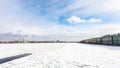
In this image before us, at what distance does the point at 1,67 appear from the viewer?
20.4ft

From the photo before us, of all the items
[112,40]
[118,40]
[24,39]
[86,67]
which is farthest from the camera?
[24,39]

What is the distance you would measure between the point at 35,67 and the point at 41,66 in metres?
0.30

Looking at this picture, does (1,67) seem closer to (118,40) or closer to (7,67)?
(7,67)

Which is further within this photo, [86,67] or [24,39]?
[24,39]

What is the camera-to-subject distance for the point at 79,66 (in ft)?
20.3

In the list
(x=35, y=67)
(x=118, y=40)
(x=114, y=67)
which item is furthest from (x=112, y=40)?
(x=35, y=67)

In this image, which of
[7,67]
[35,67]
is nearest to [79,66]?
[35,67]

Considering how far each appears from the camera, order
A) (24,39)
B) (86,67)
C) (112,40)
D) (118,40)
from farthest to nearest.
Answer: (24,39) < (112,40) < (118,40) < (86,67)

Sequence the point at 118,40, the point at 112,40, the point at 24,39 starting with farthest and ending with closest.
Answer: the point at 24,39, the point at 112,40, the point at 118,40

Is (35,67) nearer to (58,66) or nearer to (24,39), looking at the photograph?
(58,66)

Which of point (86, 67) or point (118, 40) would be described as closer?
point (86, 67)

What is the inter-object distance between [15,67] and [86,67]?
335 cm

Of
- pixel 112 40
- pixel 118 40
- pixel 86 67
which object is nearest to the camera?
pixel 86 67

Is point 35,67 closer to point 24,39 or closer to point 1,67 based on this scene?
point 1,67
